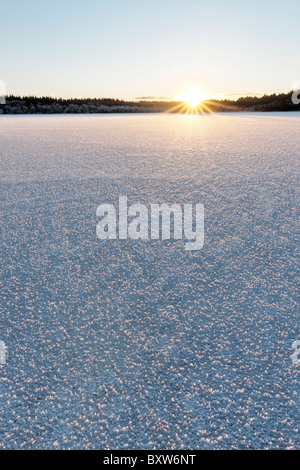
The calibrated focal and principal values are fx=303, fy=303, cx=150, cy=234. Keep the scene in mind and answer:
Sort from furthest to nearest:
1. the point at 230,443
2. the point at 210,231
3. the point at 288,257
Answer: the point at 210,231 → the point at 288,257 → the point at 230,443

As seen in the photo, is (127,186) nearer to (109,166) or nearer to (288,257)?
(109,166)

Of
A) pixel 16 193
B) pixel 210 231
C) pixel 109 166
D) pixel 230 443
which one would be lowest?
pixel 230 443

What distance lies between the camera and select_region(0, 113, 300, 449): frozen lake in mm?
720

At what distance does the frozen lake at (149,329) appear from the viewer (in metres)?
0.72

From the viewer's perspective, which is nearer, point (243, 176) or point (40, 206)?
point (40, 206)

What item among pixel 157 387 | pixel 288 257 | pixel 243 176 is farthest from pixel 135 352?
pixel 243 176

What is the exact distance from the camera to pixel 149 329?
3.27ft

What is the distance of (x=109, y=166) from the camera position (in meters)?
3.10

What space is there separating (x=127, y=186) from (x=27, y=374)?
179cm

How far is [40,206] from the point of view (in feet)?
6.68

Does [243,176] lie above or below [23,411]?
above

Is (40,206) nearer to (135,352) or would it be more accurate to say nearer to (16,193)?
(16,193)

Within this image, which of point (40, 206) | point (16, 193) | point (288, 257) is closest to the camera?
point (288, 257)

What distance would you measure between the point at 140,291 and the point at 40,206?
1170mm
